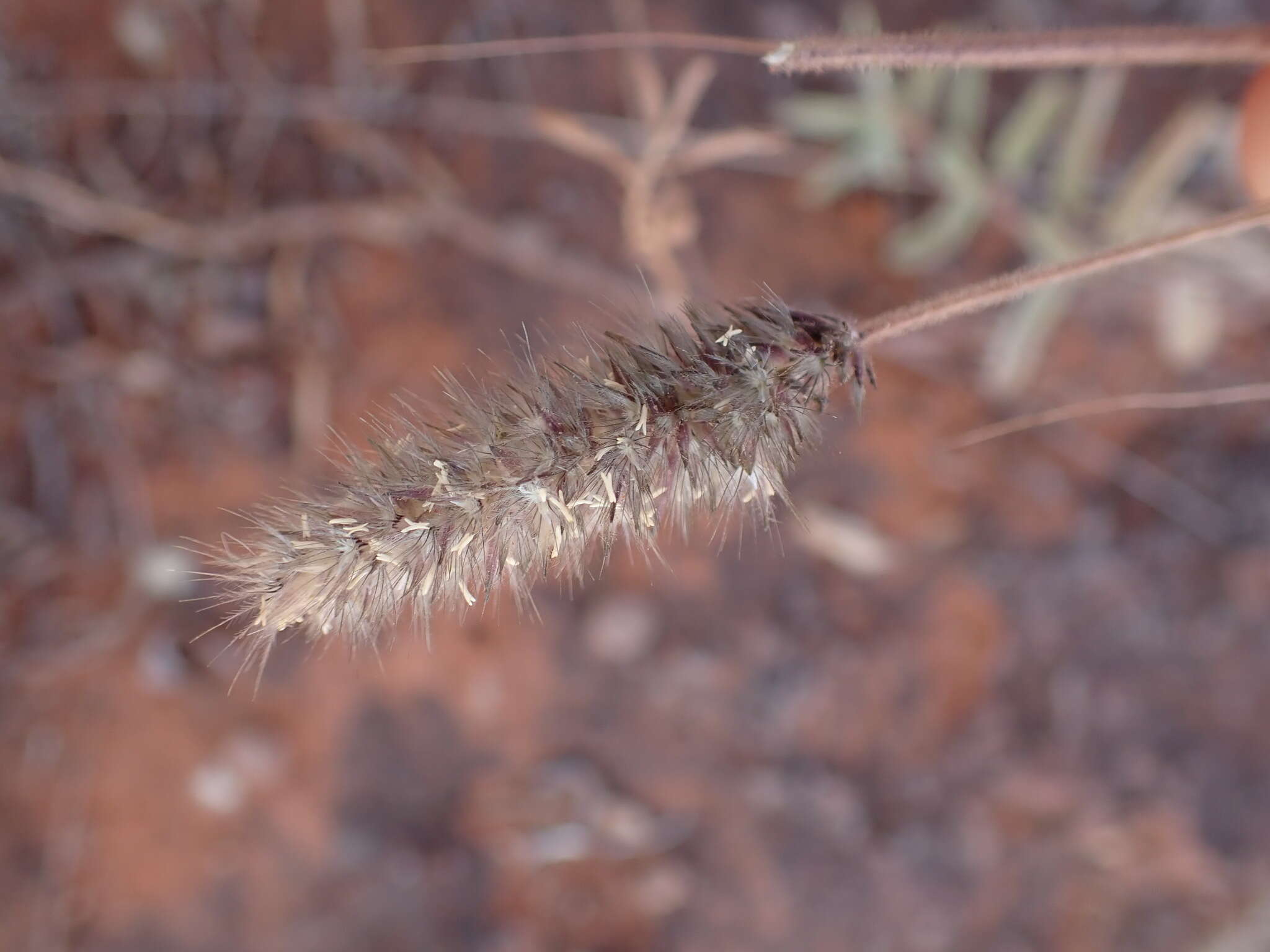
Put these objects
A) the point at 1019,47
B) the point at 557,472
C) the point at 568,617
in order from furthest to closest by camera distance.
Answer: the point at 568,617 → the point at 557,472 → the point at 1019,47

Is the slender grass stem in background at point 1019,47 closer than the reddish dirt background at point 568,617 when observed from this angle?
Yes

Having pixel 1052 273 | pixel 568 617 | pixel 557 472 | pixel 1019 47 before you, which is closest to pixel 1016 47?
pixel 1019 47

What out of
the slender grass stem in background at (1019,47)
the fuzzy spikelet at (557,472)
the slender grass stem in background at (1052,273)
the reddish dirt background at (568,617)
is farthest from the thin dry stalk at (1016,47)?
the reddish dirt background at (568,617)

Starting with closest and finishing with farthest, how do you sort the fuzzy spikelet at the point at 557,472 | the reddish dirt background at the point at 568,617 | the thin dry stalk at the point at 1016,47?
1. the thin dry stalk at the point at 1016,47
2. the fuzzy spikelet at the point at 557,472
3. the reddish dirt background at the point at 568,617

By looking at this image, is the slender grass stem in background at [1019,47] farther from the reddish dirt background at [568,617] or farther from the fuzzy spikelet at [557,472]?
the reddish dirt background at [568,617]

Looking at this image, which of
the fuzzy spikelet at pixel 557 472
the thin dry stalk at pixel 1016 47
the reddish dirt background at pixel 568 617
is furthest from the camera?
the reddish dirt background at pixel 568 617

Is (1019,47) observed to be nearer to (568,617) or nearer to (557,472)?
(557,472)
